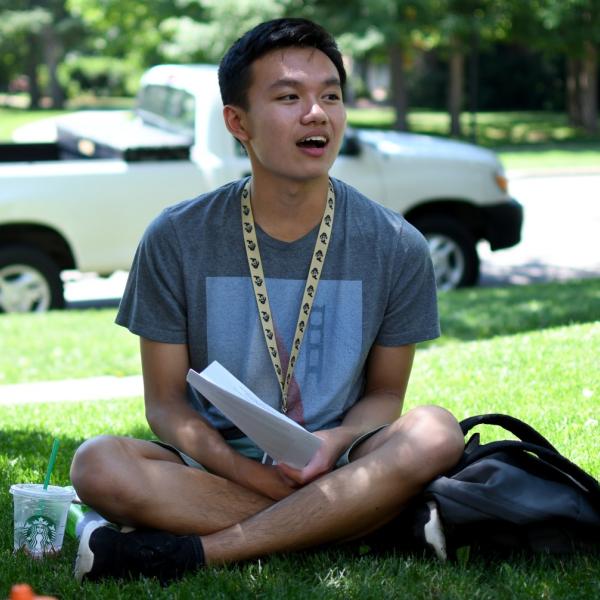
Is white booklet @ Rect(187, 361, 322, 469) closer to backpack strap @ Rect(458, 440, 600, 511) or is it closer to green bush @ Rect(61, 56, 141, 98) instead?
backpack strap @ Rect(458, 440, 600, 511)

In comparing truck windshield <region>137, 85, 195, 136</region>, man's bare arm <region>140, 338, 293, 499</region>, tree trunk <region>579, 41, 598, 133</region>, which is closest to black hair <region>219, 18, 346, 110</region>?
man's bare arm <region>140, 338, 293, 499</region>

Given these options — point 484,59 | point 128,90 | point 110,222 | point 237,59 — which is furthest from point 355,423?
point 128,90

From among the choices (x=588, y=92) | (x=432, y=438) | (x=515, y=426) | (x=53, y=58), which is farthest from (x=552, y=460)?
(x=53, y=58)

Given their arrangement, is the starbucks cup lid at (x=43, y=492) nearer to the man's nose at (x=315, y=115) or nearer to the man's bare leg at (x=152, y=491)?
the man's bare leg at (x=152, y=491)

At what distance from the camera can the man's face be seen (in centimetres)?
384

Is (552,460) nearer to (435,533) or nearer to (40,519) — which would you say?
(435,533)

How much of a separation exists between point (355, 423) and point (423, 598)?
69cm

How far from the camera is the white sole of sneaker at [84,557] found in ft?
11.8

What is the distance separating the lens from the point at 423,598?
340 centimetres

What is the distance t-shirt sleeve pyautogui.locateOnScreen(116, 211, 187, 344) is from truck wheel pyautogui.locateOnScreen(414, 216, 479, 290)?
6.92 m

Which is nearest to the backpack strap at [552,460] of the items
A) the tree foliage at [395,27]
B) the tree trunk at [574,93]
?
the tree foliage at [395,27]

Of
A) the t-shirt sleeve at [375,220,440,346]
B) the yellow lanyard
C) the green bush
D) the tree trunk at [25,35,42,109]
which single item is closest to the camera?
the yellow lanyard

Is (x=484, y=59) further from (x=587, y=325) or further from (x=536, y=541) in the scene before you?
(x=536, y=541)

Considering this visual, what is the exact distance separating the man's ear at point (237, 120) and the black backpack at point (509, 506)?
1241 mm
